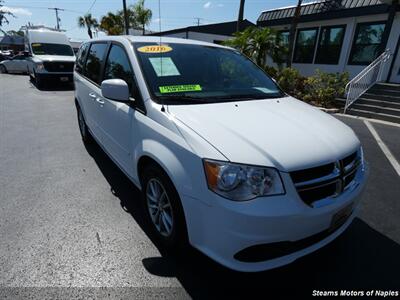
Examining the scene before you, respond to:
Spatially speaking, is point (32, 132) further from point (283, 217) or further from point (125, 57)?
point (283, 217)

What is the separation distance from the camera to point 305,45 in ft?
46.0

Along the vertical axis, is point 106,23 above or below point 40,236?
above

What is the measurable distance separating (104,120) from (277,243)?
2.55m

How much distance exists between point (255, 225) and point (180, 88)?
1447mm

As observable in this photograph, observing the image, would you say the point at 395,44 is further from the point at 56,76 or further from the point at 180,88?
the point at 56,76

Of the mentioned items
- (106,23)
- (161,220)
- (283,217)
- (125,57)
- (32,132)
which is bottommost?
(32,132)

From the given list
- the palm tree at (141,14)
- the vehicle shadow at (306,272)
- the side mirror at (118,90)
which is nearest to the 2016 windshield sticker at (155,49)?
the side mirror at (118,90)

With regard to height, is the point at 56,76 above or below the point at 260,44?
below

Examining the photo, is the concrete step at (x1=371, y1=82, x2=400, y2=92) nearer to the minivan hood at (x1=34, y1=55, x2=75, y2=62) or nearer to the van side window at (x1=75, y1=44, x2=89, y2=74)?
the van side window at (x1=75, y1=44, x2=89, y2=74)

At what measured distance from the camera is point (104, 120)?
336cm

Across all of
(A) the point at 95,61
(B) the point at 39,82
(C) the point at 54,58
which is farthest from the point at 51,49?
(A) the point at 95,61

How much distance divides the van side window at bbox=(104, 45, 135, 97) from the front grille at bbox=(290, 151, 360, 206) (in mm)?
1709

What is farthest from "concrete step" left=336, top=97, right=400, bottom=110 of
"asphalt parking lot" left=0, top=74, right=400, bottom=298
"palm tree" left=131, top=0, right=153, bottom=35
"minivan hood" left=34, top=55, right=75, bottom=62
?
"palm tree" left=131, top=0, right=153, bottom=35

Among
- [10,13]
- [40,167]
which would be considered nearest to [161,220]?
[40,167]
